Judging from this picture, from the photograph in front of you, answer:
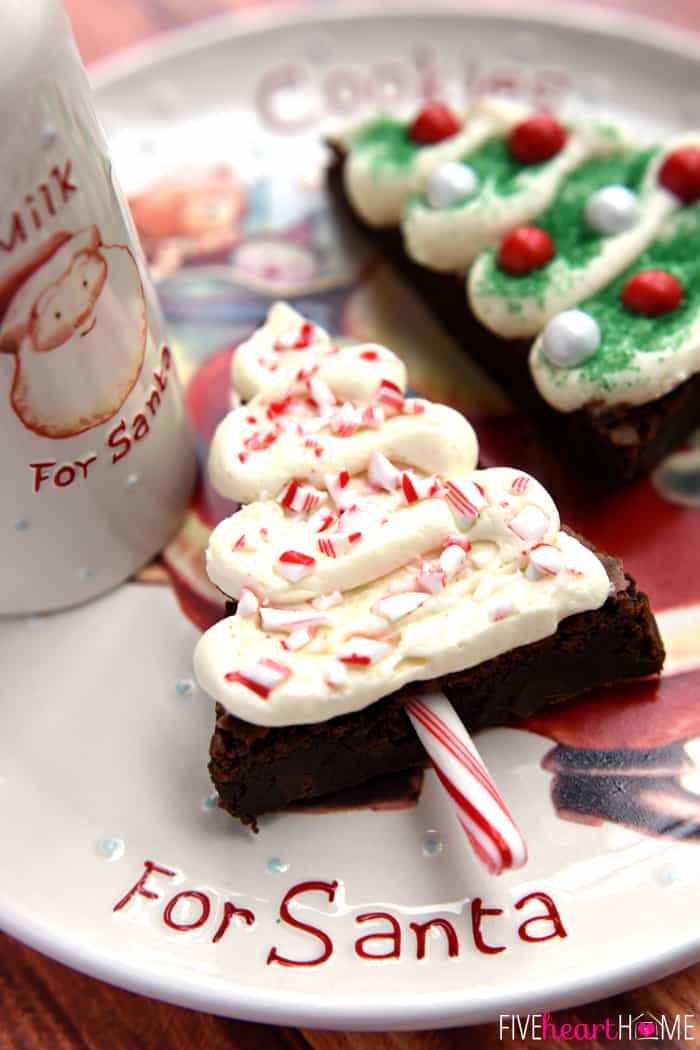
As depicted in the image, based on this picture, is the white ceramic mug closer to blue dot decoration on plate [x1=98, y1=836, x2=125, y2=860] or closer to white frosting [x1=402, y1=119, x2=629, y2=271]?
blue dot decoration on plate [x1=98, y1=836, x2=125, y2=860]

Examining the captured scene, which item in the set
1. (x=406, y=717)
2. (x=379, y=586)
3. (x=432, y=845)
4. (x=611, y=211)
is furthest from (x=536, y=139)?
(x=432, y=845)

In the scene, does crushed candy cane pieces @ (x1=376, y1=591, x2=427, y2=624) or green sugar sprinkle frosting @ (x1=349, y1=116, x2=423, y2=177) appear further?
green sugar sprinkle frosting @ (x1=349, y1=116, x2=423, y2=177)

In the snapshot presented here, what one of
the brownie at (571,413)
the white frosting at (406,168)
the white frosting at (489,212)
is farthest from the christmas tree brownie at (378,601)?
the white frosting at (406,168)

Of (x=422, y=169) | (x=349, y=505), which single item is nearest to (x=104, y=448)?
(x=349, y=505)

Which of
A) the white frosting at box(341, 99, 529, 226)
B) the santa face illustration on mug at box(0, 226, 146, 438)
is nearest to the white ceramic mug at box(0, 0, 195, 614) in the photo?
the santa face illustration on mug at box(0, 226, 146, 438)

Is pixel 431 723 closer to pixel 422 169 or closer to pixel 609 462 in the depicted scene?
pixel 609 462

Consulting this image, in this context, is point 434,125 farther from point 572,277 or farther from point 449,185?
point 572,277
